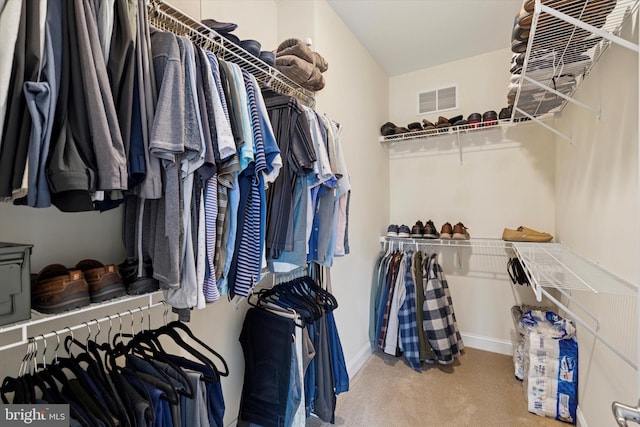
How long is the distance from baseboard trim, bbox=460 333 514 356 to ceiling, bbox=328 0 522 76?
8.42 ft

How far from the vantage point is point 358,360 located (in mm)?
2412

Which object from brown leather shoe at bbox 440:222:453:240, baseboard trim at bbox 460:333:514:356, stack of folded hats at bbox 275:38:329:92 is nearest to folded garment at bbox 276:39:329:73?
stack of folded hats at bbox 275:38:329:92

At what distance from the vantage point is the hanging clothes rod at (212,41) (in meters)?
0.99

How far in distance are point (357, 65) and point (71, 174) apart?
234 cm

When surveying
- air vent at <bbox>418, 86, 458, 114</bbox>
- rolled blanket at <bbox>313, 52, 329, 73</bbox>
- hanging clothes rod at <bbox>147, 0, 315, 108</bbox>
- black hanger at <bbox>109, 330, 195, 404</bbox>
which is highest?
air vent at <bbox>418, 86, 458, 114</bbox>

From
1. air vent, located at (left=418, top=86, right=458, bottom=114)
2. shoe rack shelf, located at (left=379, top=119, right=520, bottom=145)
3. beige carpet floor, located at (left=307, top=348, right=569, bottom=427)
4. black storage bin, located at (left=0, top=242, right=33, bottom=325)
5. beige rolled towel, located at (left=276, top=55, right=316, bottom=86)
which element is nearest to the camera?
black storage bin, located at (left=0, top=242, right=33, bottom=325)

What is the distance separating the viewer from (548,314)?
78.6 inches

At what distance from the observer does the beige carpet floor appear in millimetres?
1785

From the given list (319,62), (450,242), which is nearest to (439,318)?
(450,242)

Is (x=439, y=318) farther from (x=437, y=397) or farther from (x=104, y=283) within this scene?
(x=104, y=283)

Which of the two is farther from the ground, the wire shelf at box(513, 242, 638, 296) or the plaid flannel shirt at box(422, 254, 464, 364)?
the wire shelf at box(513, 242, 638, 296)

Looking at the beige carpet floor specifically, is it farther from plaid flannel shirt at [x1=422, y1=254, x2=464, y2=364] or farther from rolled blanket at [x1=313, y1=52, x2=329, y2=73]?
rolled blanket at [x1=313, y1=52, x2=329, y2=73]

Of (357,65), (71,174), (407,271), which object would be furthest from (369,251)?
(71,174)

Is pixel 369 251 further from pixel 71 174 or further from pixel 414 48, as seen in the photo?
pixel 71 174
